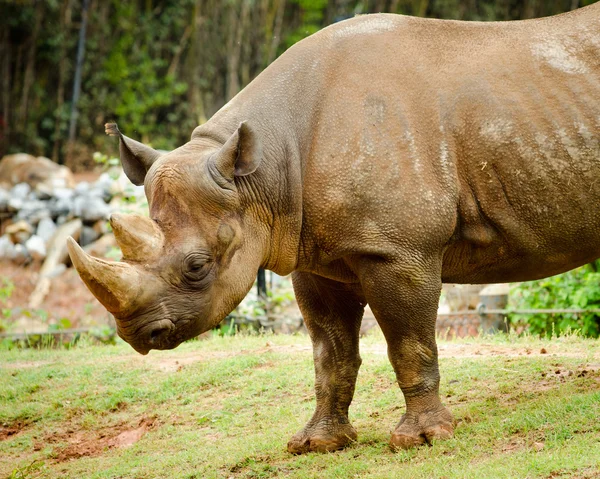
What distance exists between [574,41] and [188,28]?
703 inches

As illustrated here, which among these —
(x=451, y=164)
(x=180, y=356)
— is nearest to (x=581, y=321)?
(x=180, y=356)

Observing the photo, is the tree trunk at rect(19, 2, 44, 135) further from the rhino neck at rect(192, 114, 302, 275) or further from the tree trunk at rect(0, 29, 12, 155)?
the rhino neck at rect(192, 114, 302, 275)

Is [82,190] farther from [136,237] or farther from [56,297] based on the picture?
[136,237]

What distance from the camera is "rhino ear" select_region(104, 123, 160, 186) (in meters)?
5.85

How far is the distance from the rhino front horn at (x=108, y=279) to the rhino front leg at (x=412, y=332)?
57.7 inches

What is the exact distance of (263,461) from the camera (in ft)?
A: 20.5

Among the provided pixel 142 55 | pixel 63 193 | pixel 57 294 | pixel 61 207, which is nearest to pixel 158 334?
pixel 57 294

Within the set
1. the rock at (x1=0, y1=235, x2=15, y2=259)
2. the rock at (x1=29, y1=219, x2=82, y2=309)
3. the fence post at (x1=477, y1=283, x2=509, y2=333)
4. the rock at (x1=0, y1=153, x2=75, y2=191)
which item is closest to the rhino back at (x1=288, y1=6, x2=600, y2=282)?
the fence post at (x1=477, y1=283, x2=509, y2=333)

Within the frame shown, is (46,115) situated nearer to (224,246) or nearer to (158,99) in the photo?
(158,99)

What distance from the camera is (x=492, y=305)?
10.7 metres

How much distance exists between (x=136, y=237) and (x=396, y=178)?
1.57m

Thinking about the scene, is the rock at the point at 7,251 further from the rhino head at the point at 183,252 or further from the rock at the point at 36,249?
the rhino head at the point at 183,252

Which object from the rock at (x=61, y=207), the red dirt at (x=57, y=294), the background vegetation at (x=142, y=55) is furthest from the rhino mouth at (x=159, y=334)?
the background vegetation at (x=142, y=55)

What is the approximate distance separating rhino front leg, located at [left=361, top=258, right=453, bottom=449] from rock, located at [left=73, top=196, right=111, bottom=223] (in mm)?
11248
